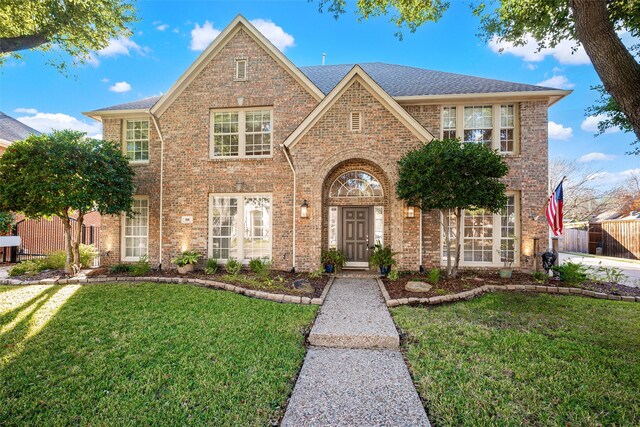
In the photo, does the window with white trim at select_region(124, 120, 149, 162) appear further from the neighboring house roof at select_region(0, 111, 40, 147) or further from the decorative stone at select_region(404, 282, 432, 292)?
the decorative stone at select_region(404, 282, 432, 292)

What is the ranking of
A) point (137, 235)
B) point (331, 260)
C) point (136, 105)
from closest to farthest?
point (331, 260) → point (137, 235) → point (136, 105)

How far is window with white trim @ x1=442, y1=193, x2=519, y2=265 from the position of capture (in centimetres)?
900

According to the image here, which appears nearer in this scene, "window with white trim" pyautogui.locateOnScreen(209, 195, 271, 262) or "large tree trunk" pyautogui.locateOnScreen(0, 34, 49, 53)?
"large tree trunk" pyautogui.locateOnScreen(0, 34, 49, 53)

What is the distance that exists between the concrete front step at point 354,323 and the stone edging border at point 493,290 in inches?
13.1

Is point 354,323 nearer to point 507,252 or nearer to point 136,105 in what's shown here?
point 507,252

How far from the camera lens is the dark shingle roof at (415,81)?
9.04 meters

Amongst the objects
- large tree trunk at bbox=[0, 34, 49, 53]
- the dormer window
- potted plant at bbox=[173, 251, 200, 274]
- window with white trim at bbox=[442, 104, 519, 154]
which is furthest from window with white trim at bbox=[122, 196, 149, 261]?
window with white trim at bbox=[442, 104, 519, 154]

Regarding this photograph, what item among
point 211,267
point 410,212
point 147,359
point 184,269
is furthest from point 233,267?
point 410,212

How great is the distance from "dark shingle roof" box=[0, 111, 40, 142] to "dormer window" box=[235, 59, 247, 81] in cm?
1358

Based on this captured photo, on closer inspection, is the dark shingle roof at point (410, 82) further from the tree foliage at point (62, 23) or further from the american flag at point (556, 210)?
the american flag at point (556, 210)

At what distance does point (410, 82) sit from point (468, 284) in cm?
748

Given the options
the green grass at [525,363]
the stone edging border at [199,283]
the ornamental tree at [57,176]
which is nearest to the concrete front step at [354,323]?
the green grass at [525,363]

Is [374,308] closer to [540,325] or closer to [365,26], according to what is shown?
[540,325]

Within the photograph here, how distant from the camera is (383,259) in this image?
829cm
